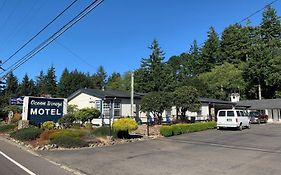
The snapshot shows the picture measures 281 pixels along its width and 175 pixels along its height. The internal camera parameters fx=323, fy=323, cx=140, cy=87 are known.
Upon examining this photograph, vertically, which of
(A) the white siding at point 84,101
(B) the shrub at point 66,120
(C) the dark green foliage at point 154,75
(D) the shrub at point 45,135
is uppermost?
(C) the dark green foliage at point 154,75

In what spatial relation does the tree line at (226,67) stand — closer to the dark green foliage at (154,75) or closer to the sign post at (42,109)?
the dark green foliage at (154,75)

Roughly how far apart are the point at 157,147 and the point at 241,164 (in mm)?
6666

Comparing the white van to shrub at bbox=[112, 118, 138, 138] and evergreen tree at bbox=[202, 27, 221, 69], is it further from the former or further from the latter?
evergreen tree at bbox=[202, 27, 221, 69]

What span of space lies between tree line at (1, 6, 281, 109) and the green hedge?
35.3m

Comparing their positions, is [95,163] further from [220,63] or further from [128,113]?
[220,63]

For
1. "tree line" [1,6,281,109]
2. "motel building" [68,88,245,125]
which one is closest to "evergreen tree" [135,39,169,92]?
"tree line" [1,6,281,109]

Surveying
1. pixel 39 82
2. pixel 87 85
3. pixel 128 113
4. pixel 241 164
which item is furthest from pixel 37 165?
pixel 39 82

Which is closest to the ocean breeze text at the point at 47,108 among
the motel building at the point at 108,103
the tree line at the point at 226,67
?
the motel building at the point at 108,103

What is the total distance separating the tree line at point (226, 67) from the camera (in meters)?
67.6

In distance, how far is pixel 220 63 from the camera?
7925cm

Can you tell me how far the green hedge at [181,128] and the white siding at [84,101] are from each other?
12.5 meters

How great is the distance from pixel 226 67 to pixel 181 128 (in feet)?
158

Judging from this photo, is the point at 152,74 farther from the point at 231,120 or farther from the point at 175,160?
the point at 175,160

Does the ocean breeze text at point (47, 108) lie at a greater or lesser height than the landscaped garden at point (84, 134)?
greater
